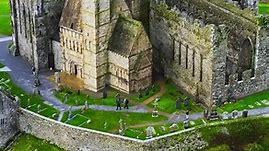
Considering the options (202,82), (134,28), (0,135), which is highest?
(134,28)

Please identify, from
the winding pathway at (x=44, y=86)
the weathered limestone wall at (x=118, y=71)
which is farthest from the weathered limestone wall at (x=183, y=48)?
the weathered limestone wall at (x=118, y=71)

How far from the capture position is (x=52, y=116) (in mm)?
92625

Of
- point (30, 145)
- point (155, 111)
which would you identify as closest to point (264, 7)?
point (155, 111)

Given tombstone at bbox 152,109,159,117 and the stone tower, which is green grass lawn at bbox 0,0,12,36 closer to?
the stone tower

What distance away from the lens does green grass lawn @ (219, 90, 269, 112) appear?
93.0 metres

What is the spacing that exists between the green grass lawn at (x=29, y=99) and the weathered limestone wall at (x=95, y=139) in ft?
5.12

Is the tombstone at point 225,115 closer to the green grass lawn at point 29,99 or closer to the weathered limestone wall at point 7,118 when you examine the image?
the green grass lawn at point 29,99

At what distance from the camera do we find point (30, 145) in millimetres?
93062

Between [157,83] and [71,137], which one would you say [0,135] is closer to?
[71,137]

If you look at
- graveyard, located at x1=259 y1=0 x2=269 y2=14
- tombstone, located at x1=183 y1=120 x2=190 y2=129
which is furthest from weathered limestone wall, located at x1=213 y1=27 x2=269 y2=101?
graveyard, located at x1=259 y1=0 x2=269 y2=14

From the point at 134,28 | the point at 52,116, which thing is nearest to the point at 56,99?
the point at 52,116

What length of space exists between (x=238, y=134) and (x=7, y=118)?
28102 mm

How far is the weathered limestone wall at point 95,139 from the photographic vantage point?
284 ft

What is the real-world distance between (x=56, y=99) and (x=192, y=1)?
77.4ft
